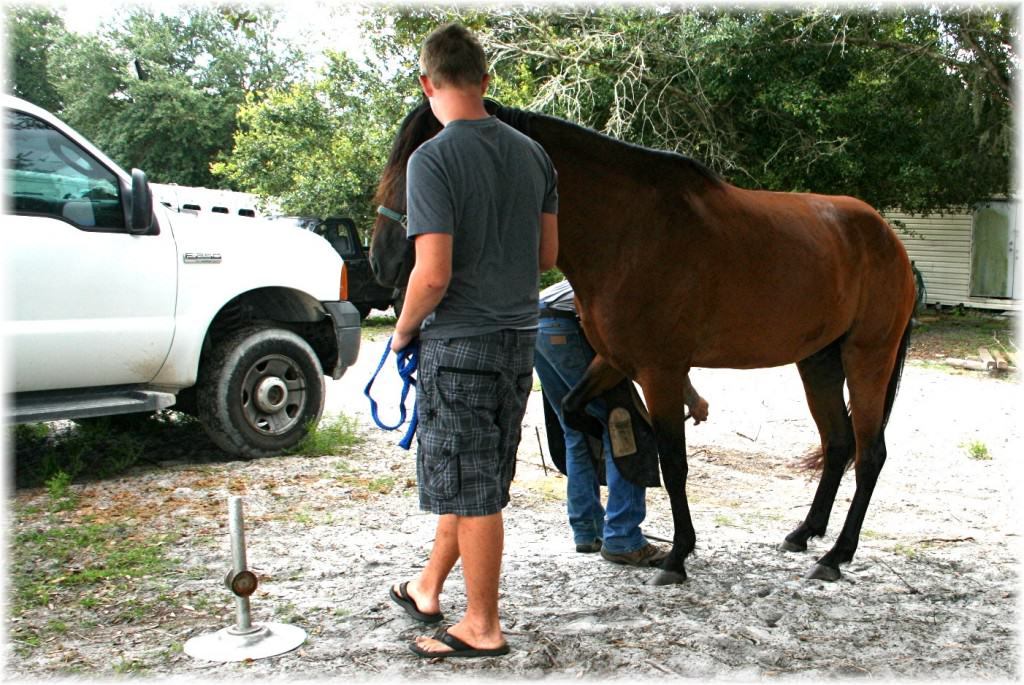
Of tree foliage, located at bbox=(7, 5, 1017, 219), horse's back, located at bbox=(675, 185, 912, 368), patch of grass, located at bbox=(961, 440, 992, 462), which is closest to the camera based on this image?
horse's back, located at bbox=(675, 185, 912, 368)

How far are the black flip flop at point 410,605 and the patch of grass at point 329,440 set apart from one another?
3.26m

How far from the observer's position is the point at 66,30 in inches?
1361

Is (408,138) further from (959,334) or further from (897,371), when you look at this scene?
(959,334)

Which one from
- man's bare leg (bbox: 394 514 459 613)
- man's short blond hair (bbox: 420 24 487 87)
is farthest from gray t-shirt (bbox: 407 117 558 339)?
man's bare leg (bbox: 394 514 459 613)

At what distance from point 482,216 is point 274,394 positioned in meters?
4.14

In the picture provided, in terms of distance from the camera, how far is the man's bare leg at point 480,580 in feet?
10.8

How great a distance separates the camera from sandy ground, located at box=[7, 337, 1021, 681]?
3.33m

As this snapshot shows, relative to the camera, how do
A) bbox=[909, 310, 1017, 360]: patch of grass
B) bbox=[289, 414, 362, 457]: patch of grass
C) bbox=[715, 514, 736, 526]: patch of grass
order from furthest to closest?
bbox=[909, 310, 1017, 360]: patch of grass < bbox=[289, 414, 362, 457]: patch of grass < bbox=[715, 514, 736, 526]: patch of grass

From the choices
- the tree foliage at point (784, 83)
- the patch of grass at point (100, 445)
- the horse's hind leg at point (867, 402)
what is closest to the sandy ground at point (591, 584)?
the patch of grass at point (100, 445)

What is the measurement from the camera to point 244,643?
342 cm

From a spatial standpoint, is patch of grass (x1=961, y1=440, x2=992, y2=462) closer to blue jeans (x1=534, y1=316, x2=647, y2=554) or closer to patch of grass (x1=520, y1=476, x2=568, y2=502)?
patch of grass (x1=520, y1=476, x2=568, y2=502)

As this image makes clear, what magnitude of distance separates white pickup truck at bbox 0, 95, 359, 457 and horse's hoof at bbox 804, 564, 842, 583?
12.9 feet

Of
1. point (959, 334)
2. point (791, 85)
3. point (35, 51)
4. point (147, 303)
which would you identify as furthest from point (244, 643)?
point (35, 51)

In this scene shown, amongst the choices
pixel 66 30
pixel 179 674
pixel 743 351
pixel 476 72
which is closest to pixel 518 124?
pixel 476 72
